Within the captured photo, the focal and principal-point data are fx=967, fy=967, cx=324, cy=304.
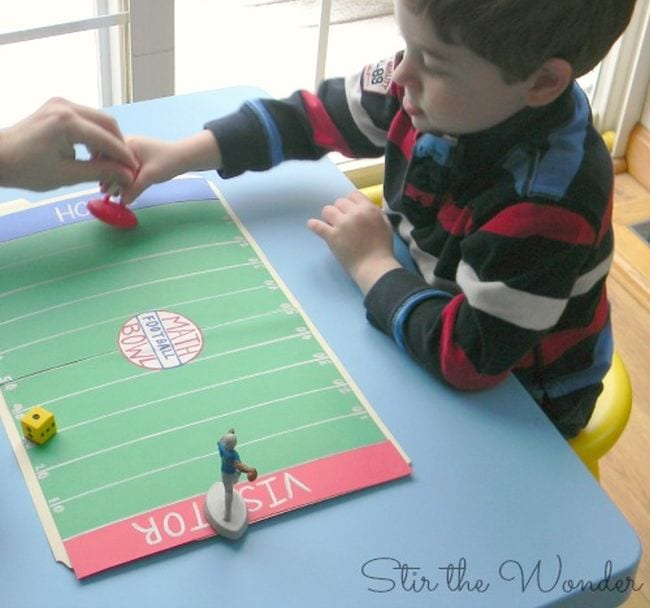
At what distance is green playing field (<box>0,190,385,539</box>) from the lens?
0.67 meters

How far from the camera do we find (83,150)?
956mm

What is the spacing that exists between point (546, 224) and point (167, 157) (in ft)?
1.23

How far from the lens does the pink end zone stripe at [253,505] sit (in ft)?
2.03

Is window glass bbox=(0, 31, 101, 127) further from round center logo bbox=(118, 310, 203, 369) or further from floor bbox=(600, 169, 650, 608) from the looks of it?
floor bbox=(600, 169, 650, 608)

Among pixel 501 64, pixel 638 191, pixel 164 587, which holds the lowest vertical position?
pixel 638 191

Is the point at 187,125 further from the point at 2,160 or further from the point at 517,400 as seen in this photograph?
the point at 517,400

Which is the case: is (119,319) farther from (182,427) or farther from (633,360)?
(633,360)

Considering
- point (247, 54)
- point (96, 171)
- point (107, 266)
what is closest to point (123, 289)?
point (107, 266)

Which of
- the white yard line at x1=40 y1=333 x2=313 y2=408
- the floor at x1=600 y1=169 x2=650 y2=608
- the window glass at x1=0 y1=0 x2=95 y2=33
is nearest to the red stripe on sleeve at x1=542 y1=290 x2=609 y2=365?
the white yard line at x1=40 y1=333 x2=313 y2=408

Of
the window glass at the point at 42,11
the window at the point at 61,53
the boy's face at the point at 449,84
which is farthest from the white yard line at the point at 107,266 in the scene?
the window glass at the point at 42,11

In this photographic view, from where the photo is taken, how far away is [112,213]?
879 millimetres

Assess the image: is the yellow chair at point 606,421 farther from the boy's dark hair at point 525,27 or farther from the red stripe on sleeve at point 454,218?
the boy's dark hair at point 525,27

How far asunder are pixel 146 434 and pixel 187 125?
17.0 inches

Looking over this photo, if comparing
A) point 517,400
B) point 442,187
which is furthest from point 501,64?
point 517,400
